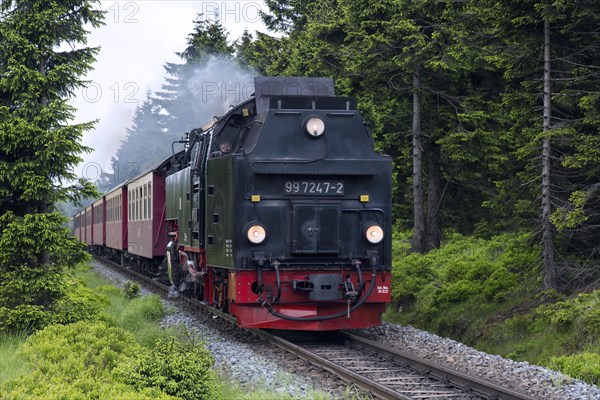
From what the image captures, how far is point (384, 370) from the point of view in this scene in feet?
30.0

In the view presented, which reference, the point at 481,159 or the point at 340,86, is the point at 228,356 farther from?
the point at 340,86

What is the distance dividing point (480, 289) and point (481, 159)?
495 cm

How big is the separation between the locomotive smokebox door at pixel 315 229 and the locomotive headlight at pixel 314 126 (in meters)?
1.05

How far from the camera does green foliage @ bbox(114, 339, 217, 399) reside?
23.9 ft

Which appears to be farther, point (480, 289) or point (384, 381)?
point (480, 289)

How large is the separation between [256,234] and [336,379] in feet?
8.88

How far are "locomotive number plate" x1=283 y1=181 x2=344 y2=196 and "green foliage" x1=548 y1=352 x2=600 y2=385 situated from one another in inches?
148

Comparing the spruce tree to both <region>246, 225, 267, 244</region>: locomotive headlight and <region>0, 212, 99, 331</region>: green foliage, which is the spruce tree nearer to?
<region>0, 212, 99, 331</region>: green foliage

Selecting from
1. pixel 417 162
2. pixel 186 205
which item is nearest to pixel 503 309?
pixel 186 205

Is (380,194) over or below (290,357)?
over

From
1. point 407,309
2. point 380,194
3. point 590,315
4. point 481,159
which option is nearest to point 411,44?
point 481,159

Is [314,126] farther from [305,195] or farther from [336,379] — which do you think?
[336,379]

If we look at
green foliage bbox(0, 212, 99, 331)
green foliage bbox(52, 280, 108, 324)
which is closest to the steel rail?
green foliage bbox(52, 280, 108, 324)

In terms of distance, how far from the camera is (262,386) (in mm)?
8141
